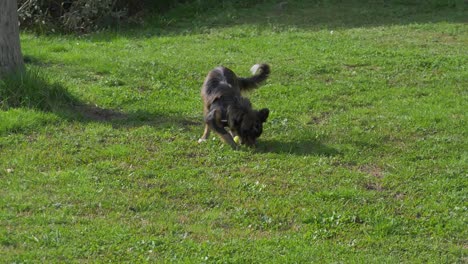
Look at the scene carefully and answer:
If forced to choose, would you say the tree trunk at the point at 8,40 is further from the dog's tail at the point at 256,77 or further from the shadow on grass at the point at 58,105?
the dog's tail at the point at 256,77

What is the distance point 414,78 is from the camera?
13.9m

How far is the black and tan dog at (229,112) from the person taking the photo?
1062 centimetres

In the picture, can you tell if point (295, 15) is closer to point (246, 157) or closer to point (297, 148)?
point (297, 148)

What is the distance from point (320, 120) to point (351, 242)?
13.9 feet

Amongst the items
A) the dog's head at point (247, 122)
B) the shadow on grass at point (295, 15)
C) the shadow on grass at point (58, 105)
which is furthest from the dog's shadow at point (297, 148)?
the shadow on grass at point (295, 15)

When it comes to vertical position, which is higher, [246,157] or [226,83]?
[226,83]

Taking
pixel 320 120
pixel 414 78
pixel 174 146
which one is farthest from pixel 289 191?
pixel 414 78

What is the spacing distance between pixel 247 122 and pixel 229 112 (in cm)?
42

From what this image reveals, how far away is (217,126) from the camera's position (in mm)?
10867

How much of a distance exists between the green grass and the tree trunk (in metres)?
0.63

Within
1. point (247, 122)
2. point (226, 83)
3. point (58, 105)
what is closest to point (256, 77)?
point (226, 83)

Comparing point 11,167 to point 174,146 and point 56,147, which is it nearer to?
point 56,147

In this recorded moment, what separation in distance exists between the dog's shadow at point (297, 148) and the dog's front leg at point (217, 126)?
1.30 feet

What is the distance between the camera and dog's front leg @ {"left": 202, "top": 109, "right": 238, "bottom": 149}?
1076cm
